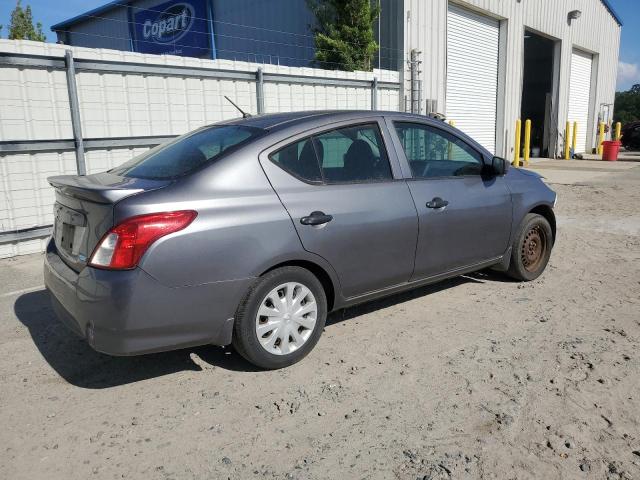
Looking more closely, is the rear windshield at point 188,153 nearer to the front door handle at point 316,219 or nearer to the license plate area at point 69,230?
the license plate area at point 69,230

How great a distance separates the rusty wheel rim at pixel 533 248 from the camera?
503 cm

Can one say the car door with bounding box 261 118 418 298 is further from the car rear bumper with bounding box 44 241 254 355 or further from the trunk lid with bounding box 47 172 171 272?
the trunk lid with bounding box 47 172 171 272

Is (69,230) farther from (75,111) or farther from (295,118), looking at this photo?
(75,111)

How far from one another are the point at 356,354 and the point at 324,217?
3.18 feet

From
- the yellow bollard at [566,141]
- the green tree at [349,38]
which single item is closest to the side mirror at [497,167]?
the green tree at [349,38]

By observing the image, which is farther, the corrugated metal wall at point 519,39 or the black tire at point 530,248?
the corrugated metal wall at point 519,39

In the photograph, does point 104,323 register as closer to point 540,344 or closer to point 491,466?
point 491,466

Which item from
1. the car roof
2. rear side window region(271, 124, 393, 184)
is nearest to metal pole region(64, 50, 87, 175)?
the car roof

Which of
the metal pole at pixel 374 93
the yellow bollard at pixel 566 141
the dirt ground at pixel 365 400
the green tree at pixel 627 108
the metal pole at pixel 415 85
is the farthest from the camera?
the green tree at pixel 627 108

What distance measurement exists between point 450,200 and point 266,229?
1.68m

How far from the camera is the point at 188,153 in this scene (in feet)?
11.8

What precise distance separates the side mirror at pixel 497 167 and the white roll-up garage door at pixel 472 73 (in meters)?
10.6

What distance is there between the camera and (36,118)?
656 cm

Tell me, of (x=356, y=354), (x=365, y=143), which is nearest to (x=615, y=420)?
(x=356, y=354)
